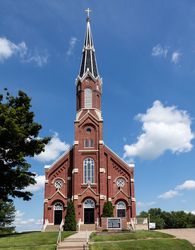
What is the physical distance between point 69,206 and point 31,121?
58.0 feet

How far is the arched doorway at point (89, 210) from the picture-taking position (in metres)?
44.7

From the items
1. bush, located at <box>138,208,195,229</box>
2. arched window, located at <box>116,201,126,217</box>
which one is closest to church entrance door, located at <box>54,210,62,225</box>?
arched window, located at <box>116,201,126,217</box>

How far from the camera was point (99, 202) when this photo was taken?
146 ft

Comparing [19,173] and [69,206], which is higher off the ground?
[19,173]

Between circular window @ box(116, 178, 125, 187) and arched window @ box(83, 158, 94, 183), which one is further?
circular window @ box(116, 178, 125, 187)

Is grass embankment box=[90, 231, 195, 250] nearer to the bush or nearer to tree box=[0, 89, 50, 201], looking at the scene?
tree box=[0, 89, 50, 201]

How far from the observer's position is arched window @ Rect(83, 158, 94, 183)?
153 feet

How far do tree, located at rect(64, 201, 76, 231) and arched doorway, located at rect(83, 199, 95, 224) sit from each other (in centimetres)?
238

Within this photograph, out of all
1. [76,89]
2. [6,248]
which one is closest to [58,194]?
[76,89]

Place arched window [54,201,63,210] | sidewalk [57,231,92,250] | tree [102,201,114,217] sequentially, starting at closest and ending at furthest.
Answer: sidewalk [57,231,92,250]
tree [102,201,114,217]
arched window [54,201,63,210]

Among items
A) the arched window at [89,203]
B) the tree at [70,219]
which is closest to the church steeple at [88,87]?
the arched window at [89,203]

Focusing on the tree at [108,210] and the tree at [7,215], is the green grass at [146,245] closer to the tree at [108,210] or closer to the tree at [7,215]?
the tree at [108,210]

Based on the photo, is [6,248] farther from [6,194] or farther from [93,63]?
[93,63]

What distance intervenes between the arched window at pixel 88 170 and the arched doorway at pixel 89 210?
2885 millimetres
